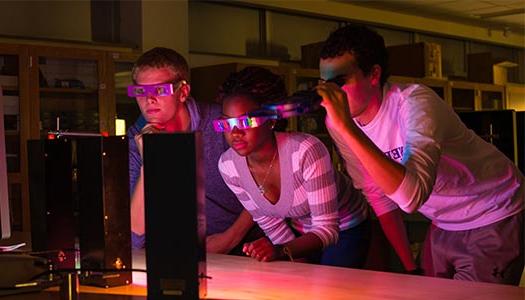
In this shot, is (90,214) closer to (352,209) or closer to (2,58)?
(352,209)

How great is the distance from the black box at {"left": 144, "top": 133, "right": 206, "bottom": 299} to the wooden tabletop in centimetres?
12

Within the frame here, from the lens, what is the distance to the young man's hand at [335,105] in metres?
1.52

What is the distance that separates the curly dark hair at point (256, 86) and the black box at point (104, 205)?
616 mm

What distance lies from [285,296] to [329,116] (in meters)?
0.39

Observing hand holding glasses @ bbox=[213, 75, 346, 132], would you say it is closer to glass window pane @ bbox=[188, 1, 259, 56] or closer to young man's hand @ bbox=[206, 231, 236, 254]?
young man's hand @ bbox=[206, 231, 236, 254]

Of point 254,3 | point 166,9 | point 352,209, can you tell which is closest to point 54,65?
point 166,9

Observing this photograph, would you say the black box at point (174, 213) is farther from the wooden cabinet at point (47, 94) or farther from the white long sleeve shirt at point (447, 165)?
the wooden cabinet at point (47, 94)

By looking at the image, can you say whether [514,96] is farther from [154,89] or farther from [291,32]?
[154,89]

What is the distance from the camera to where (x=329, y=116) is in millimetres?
1545

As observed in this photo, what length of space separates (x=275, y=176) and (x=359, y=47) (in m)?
0.41

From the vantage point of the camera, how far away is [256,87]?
2.05 meters

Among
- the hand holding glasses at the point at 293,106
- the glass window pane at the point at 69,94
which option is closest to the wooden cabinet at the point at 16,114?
the glass window pane at the point at 69,94

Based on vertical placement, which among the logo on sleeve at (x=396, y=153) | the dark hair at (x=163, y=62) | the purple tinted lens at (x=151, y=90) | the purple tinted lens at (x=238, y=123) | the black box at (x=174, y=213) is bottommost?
the black box at (x=174, y=213)

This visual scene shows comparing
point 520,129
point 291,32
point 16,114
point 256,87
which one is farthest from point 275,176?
point 291,32
